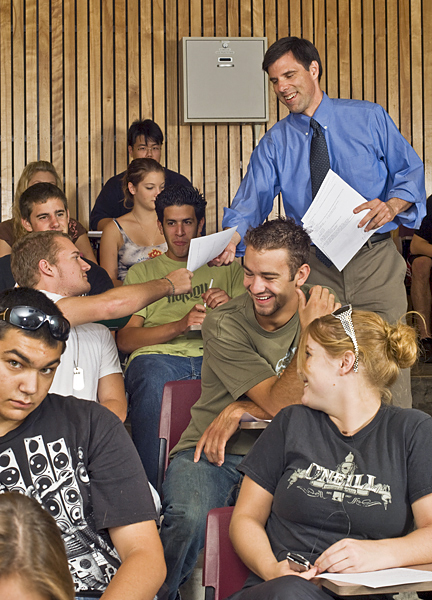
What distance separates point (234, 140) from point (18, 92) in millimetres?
1674

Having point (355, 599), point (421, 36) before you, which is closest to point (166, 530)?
point (355, 599)

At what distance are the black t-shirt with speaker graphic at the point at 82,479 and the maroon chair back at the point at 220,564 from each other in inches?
10.0

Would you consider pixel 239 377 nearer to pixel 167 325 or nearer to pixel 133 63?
pixel 167 325

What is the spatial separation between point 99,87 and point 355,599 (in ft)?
14.8

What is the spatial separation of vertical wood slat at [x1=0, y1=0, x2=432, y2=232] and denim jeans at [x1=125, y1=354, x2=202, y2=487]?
2679mm

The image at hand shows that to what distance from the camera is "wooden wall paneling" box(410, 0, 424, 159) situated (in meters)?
5.29

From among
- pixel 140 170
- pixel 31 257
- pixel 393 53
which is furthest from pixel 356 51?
pixel 31 257

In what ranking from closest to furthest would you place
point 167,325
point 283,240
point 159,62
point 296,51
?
Answer: point 283,240 < point 296,51 < point 167,325 < point 159,62

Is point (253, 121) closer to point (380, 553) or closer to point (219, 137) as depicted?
point (219, 137)

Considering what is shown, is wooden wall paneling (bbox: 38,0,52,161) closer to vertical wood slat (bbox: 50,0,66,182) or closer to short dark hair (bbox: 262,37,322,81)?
vertical wood slat (bbox: 50,0,66,182)

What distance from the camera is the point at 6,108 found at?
509cm

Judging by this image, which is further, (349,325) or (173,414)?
(173,414)

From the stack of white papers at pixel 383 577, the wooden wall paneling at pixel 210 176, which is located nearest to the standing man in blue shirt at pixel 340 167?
the stack of white papers at pixel 383 577

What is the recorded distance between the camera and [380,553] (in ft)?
4.39
